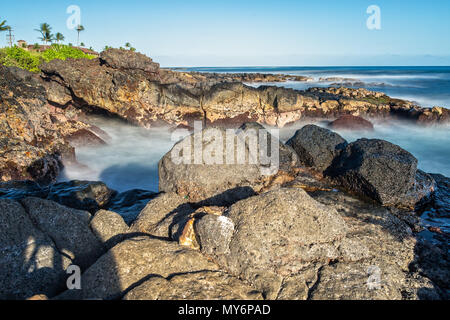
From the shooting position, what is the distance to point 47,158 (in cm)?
853

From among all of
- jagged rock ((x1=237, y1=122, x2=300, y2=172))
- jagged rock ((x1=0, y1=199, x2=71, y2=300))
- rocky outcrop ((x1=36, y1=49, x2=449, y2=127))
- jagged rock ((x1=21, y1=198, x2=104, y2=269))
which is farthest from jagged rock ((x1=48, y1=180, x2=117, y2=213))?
rocky outcrop ((x1=36, y1=49, x2=449, y2=127))

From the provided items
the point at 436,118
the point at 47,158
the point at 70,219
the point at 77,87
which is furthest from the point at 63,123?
the point at 436,118

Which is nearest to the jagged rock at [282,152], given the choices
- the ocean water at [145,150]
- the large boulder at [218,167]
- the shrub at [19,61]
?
the large boulder at [218,167]

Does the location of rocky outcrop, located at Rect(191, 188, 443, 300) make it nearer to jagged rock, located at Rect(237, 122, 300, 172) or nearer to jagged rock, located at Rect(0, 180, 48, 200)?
jagged rock, located at Rect(237, 122, 300, 172)

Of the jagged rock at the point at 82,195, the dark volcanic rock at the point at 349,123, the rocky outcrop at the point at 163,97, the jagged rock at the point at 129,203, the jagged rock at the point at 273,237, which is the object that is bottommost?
the jagged rock at the point at 129,203

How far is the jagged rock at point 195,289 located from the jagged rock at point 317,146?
5330 millimetres

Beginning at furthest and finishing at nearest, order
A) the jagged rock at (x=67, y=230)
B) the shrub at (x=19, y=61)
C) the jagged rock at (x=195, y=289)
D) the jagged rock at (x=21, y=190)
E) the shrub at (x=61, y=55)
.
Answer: the shrub at (x=61, y=55) < the shrub at (x=19, y=61) < the jagged rock at (x=21, y=190) < the jagged rock at (x=67, y=230) < the jagged rock at (x=195, y=289)

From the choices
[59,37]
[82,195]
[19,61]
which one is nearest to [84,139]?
[82,195]

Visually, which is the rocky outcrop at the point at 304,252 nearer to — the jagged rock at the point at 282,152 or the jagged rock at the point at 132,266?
the jagged rock at the point at 132,266

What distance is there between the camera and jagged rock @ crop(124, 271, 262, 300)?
2.79m

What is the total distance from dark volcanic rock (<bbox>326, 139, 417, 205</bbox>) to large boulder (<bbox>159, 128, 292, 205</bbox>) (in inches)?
69.8

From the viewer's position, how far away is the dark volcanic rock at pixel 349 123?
16.8m

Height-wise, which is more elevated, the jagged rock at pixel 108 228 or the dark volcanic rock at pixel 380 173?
the dark volcanic rock at pixel 380 173

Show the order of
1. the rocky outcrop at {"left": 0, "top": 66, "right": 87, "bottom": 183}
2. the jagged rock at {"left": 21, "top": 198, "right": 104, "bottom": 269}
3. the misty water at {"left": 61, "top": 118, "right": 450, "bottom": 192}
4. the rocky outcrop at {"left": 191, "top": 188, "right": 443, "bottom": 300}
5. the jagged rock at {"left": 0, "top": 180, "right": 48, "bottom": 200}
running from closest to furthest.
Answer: the rocky outcrop at {"left": 191, "top": 188, "right": 443, "bottom": 300}, the jagged rock at {"left": 21, "top": 198, "right": 104, "bottom": 269}, the jagged rock at {"left": 0, "top": 180, "right": 48, "bottom": 200}, the rocky outcrop at {"left": 0, "top": 66, "right": 87, "bottom": 183}, the misty water at {"left": 61, "top": 118, "right": 450, "bottom": 192}
